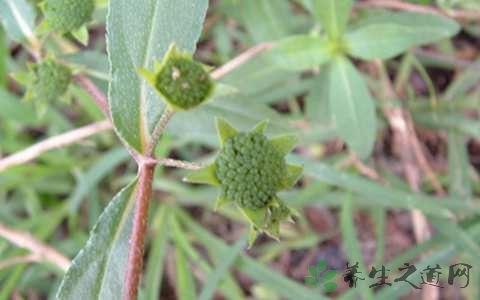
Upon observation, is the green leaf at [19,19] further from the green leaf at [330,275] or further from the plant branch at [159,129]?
the green leaf at [330,275]

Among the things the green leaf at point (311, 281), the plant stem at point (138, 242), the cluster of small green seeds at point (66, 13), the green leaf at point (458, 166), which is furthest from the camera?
the green leaf at point (311, 281)

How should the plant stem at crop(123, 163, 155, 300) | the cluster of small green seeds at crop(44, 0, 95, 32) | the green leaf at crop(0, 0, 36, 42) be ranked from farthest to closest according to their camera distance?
the green leaf at crop(0, 0, 36, 42), the cluster of small green seeds at crop(44, 0, 95, 32), the plant stem at crop(123, 163, 155, 300)

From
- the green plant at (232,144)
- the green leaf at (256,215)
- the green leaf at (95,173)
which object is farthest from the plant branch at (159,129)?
the green leaf at (95,173)

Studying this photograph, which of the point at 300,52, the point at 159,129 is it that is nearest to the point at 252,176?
the point at 159,129

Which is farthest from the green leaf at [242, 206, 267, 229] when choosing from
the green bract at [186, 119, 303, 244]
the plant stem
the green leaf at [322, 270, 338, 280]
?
the green leaf at [322, 270, 338, 280]

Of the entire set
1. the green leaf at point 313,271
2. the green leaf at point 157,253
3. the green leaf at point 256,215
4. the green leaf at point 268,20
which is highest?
the green leaf at point 256,215

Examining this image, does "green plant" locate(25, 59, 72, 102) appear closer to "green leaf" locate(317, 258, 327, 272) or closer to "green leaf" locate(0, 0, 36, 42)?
"green leaf" locate(0, 0, 36, 42)

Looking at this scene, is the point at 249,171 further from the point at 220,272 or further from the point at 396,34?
the point at 220,272
